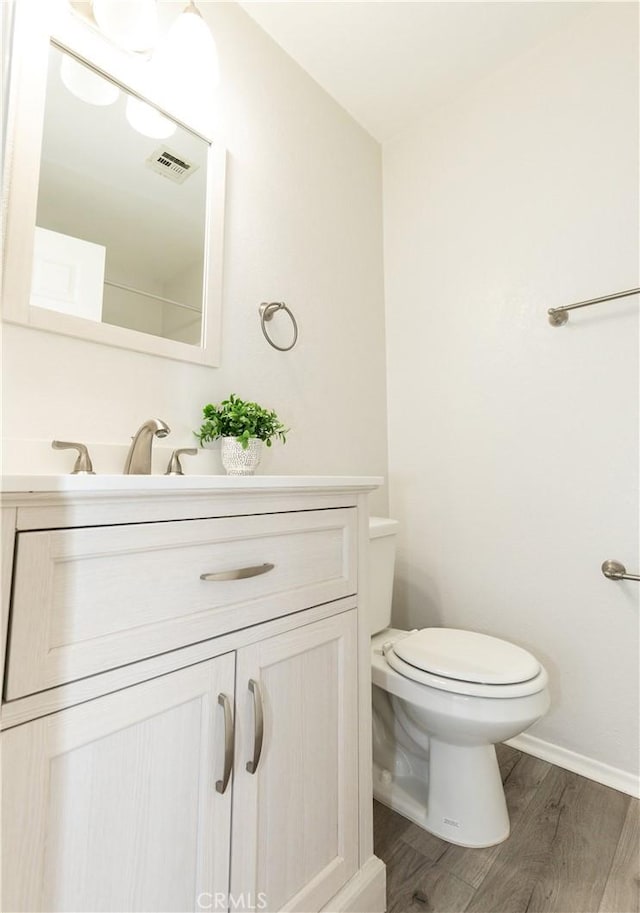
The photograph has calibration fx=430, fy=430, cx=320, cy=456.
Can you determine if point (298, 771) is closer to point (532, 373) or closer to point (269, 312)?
point (269, 312)

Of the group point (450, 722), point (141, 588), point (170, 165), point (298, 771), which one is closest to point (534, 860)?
point (450, 722)

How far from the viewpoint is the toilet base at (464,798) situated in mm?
1099

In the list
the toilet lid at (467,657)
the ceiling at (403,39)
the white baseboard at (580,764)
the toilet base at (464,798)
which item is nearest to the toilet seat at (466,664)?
the toilet lid at (467,657)

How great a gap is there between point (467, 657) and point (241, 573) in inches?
30.3

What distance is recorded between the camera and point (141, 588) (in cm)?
60

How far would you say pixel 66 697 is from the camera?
52 centimetres

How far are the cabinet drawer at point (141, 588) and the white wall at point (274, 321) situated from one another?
467mm

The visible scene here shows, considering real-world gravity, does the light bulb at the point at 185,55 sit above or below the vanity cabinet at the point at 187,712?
above

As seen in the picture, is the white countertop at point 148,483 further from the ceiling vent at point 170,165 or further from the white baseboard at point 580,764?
the white baseboard at point 580,764

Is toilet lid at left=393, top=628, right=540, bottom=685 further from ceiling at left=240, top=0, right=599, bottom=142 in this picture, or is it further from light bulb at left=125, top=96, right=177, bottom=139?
ceiling at left=240, top=0, right=599, bottom=142

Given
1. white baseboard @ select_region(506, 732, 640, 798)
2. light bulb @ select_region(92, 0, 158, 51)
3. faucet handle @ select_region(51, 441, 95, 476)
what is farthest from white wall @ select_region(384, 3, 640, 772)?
faucet handle @ select_region(51, 441, 95, 476)

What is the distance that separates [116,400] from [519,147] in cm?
168

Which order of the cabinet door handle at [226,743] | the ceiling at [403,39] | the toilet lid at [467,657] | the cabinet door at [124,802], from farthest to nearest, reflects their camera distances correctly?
1. the ceiling at [403,39]
2. the toilet lid at [467,657]
3. the cabinet door handle at [226,743]
4. the cabinet door at [124,802]

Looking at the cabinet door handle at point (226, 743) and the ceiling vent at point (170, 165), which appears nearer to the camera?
the cabinet door handle at point (226, 743)
